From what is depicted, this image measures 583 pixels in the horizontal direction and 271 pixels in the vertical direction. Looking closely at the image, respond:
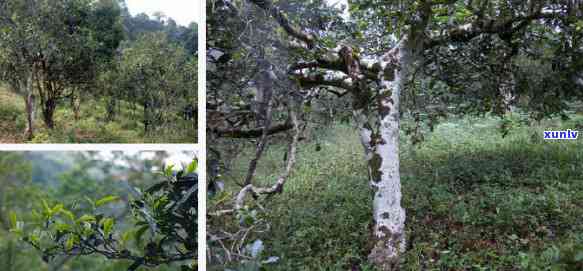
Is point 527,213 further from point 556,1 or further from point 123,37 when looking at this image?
point 123,37

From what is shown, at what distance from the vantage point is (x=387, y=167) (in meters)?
1.61

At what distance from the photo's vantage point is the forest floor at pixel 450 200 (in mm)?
1441

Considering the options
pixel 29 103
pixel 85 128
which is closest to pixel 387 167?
pixel 85 128

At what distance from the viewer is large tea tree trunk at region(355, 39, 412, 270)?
154 centimetres

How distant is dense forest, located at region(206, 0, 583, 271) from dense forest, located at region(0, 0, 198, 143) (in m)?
0.28

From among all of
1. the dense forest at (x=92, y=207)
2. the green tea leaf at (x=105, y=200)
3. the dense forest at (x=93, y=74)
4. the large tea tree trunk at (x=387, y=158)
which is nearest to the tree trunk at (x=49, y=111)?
the dense forest at (x=93, y=74)

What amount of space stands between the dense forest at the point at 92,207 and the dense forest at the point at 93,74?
39 cm

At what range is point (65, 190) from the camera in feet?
3.56

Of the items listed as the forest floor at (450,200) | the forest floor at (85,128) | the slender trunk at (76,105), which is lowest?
the forest floor at (450,200)

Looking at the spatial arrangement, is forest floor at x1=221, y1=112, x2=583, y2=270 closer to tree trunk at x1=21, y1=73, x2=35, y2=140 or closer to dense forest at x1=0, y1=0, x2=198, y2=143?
dense forest at x1=0, y1=0, x2=198, y2=143

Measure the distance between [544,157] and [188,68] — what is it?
142 cm

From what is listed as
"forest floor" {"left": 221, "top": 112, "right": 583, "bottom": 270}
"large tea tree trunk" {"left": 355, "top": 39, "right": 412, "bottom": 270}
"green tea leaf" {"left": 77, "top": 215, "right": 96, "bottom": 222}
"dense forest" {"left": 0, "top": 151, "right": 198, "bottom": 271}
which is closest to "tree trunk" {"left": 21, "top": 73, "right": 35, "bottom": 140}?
"dense forest" {"left": 0, "top": 151, "right": 198, "bottom": 271}

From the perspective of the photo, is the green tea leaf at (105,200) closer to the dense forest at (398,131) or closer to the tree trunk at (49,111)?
the dense forest at (398,131)

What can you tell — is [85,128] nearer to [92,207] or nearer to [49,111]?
[49,111]
